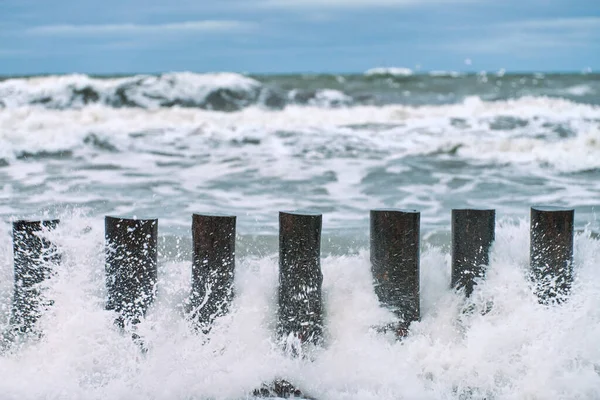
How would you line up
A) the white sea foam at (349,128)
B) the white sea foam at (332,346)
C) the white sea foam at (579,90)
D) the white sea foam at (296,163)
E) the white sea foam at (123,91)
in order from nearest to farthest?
the white sea foam at (332,346) → the white sea foam at (296,163) → the white sea foam at (349,128) → the white sea foam at (123,91) → the white sea foam at (579,90)

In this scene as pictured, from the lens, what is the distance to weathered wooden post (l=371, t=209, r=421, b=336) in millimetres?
3193

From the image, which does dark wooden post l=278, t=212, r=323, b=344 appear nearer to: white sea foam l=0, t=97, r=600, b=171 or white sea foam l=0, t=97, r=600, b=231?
white sea foam l=0, t=97, r=600, b=231

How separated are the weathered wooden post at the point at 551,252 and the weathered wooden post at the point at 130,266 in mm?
1582

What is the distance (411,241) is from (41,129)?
11.9m

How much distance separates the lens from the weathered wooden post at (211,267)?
3.15 meters

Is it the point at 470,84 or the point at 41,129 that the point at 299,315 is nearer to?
the point at 41,129

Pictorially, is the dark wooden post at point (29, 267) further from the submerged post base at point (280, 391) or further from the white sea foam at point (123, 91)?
the white sea foam at point (123, 91)

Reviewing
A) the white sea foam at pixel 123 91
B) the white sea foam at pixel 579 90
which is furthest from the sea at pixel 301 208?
the white sea foam at pixel 579 90

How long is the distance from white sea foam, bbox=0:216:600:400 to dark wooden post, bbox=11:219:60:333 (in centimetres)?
5

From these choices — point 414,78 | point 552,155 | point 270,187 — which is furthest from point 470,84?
point 270,187

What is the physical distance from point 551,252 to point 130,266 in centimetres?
174

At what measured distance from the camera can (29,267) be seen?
3234 mm

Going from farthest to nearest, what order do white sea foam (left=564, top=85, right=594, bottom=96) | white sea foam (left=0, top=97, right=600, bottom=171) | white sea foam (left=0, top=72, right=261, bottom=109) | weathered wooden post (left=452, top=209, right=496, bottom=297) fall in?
white sea foam (left=564, top=85, right=594, bottom=96) < white sea foam (left=0, top=72, right=261, bottom=109) < white sea foam (left=0, top=97, right=600, bottom=171) < weathered wooden post (left=452, top=209, right=496, bottom=297)

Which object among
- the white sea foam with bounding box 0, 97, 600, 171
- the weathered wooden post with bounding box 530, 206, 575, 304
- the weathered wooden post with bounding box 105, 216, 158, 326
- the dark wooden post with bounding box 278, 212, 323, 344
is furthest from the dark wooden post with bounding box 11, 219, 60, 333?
the white sea foam with bounding box 0, 97, 600, 171
